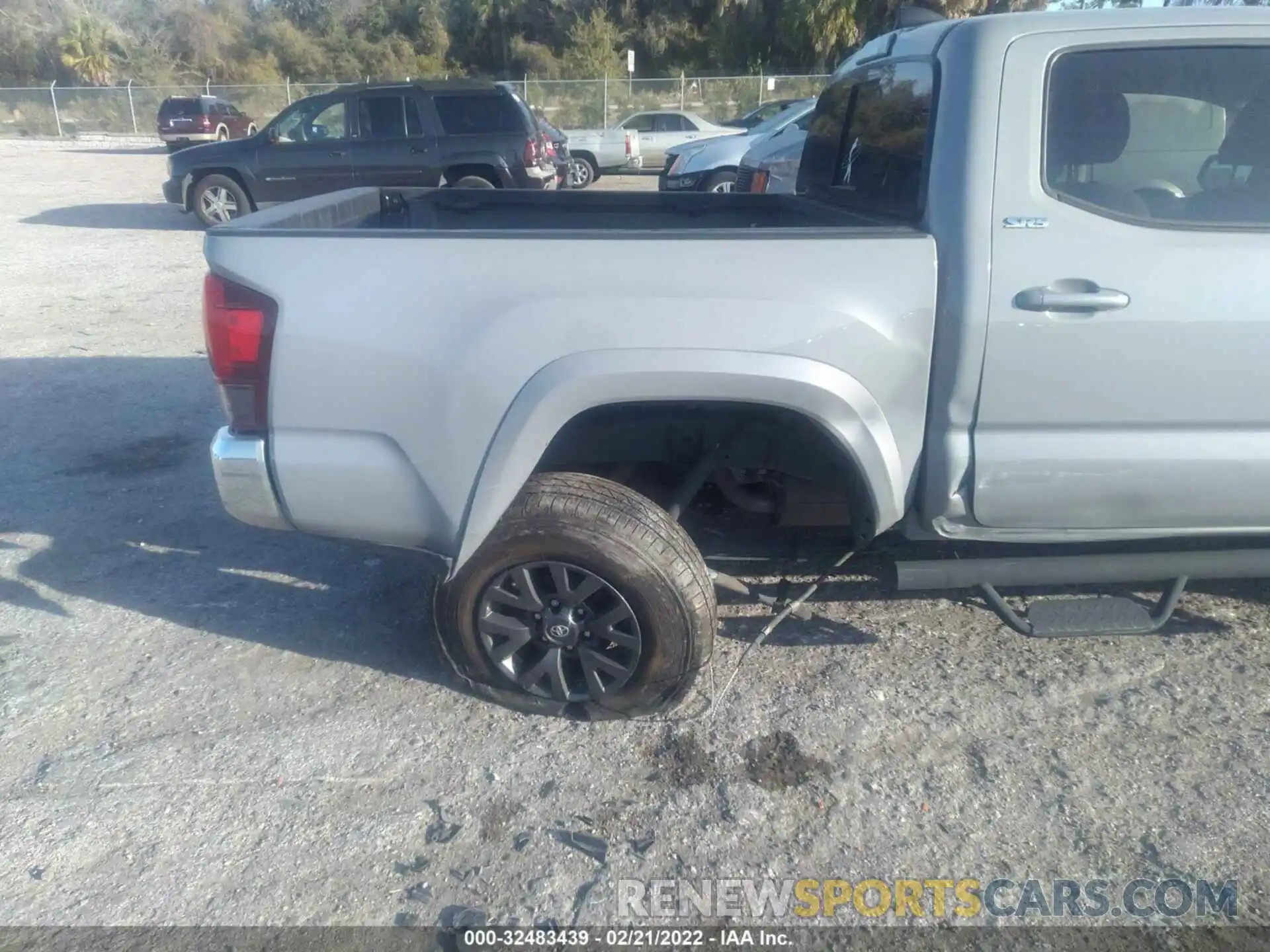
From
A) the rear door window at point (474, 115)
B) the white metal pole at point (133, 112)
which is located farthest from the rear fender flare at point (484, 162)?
the white metal pole at point (133, 112)

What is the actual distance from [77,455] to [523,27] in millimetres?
45665

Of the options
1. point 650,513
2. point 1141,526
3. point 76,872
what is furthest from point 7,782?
point 1141,526

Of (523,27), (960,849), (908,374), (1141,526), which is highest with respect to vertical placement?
(523,27)

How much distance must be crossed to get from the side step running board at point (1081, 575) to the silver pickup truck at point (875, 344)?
0.17 metres

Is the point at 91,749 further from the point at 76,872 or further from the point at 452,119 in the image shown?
the point at 452,119

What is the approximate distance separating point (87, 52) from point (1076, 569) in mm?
58288

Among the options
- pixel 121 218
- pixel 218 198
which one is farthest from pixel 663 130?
pixel 121 218

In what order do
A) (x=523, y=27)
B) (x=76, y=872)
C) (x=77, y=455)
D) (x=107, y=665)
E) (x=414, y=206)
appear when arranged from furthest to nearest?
(x=523, y=27)
(x=77, y=455)
(x=414, y=206)
(x=107, y=665)
(x=76, y=872)

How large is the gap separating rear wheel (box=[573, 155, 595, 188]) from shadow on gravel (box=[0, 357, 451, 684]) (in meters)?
14.4

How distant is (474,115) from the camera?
43.9ft

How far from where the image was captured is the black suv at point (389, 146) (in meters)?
13.3

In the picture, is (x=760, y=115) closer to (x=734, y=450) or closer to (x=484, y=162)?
(x=484, y=162)

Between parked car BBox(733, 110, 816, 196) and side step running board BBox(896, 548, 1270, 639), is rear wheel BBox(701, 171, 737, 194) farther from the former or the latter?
side step running board BBox(896, 548, 1270, 639)

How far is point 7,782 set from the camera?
3.06 m
